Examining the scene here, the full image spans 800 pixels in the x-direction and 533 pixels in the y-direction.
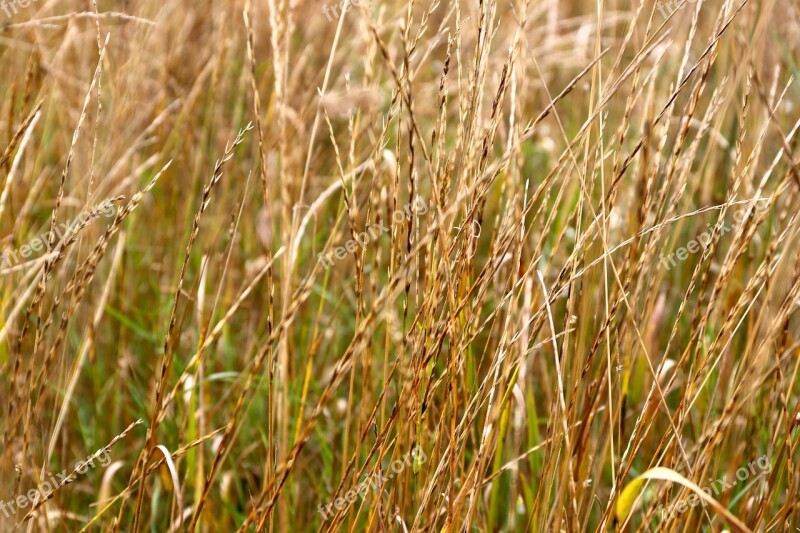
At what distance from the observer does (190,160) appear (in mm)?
2113

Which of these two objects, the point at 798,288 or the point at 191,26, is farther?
the point at 191,26

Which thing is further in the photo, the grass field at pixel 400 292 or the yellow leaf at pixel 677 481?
the grass field at pixel 400 292

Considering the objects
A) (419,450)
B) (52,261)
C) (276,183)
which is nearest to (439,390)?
(419,450)

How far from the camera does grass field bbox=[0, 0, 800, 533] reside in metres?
0.86

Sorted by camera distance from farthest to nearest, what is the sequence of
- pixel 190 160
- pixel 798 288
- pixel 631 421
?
pixel 190 160 < pixel 631 421 < pixel 798 288

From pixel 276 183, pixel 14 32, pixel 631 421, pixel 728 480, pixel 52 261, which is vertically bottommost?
pixel 631 421

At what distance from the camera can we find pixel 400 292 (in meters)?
1.12

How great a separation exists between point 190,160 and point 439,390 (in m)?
1.09

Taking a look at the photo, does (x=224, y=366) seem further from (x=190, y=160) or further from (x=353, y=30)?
(x=353, y=30)

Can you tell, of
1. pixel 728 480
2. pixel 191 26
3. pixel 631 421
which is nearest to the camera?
pixel 728 480

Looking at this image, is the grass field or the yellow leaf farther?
the grass field

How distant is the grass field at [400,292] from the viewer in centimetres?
86

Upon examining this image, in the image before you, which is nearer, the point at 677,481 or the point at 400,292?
the point at 677,481

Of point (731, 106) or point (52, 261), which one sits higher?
point (52, 261)
